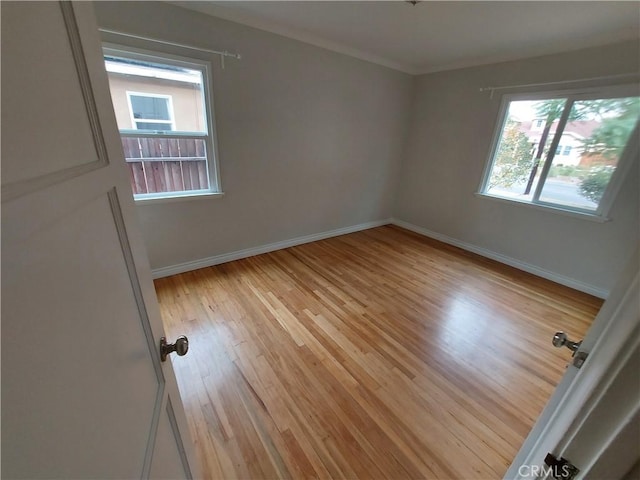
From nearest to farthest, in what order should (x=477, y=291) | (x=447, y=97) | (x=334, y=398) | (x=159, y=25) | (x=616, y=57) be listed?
(x=334, y=398) → (x=159, y=25) → (x=616, y=57) → (x=477, y=291) → (x=447, y=97)

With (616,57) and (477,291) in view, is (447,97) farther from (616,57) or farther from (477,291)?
(477,291)

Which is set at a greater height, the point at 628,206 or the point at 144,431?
the point at 628,206

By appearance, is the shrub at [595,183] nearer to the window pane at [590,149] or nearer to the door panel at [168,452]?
the window pane at [590,149]

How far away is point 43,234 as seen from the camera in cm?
32

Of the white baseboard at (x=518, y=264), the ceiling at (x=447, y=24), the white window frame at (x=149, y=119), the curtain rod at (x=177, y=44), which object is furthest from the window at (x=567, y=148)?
the white window frame at (x=149, y=119)

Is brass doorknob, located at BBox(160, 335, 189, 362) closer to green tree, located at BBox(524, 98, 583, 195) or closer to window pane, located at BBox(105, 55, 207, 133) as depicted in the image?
window pane, located at BBox(105, 55, 207, 133)

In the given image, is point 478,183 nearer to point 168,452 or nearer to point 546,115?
point 546,115

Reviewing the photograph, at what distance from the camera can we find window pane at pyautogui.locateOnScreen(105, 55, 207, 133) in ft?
6.67

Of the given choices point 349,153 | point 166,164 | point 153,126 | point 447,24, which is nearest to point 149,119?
point 153,126

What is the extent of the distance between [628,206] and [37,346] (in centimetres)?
389

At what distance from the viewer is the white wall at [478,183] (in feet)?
8.14

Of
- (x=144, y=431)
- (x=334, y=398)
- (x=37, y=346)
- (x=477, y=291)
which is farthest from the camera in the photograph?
(x=477, y=291)

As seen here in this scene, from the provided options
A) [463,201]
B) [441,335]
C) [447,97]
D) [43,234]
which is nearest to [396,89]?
[447,97]

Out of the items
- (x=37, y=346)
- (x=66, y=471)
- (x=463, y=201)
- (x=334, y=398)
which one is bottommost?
(x=334, y=398)
